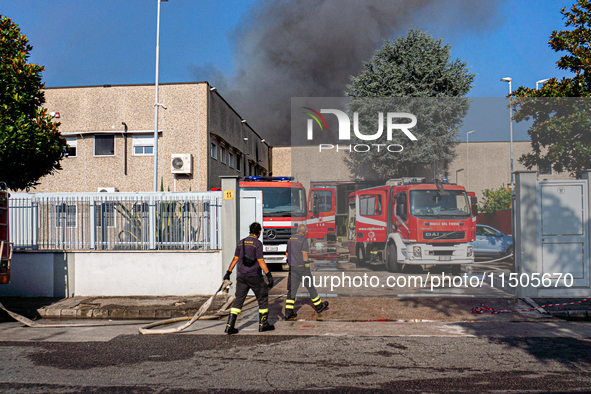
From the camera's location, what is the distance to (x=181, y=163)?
2038 centimetres

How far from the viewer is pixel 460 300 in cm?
965

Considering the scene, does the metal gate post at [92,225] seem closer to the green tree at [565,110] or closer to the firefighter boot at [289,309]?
the firefighter boot at [289,309]

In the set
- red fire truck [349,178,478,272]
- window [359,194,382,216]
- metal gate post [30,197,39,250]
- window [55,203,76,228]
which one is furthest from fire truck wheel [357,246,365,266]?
metal gate post [30,197,39,250]

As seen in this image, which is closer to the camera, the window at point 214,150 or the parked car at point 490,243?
the parked car at point 490,243

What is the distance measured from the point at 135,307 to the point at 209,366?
14.2 ft

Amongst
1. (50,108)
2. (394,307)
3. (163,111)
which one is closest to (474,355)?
(394,307)

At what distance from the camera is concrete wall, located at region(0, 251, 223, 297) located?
33.9 feet

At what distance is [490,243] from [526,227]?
868 mm

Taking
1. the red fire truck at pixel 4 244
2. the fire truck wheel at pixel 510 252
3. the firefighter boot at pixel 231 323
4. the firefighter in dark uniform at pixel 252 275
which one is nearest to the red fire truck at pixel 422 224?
the fire truck wheel at pixel 510 252

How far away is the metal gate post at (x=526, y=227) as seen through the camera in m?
9.65

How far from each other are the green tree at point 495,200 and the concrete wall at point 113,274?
6.22 metres

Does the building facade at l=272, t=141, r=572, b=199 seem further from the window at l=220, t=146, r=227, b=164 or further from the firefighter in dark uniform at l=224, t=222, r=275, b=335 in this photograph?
the window at l=220, t=146, r=227, b=164

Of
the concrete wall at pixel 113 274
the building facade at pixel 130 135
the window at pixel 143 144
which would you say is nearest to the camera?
the concrete wall at pixel 113 274

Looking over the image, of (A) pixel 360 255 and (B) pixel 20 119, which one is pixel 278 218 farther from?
(B) pixel 20 119
